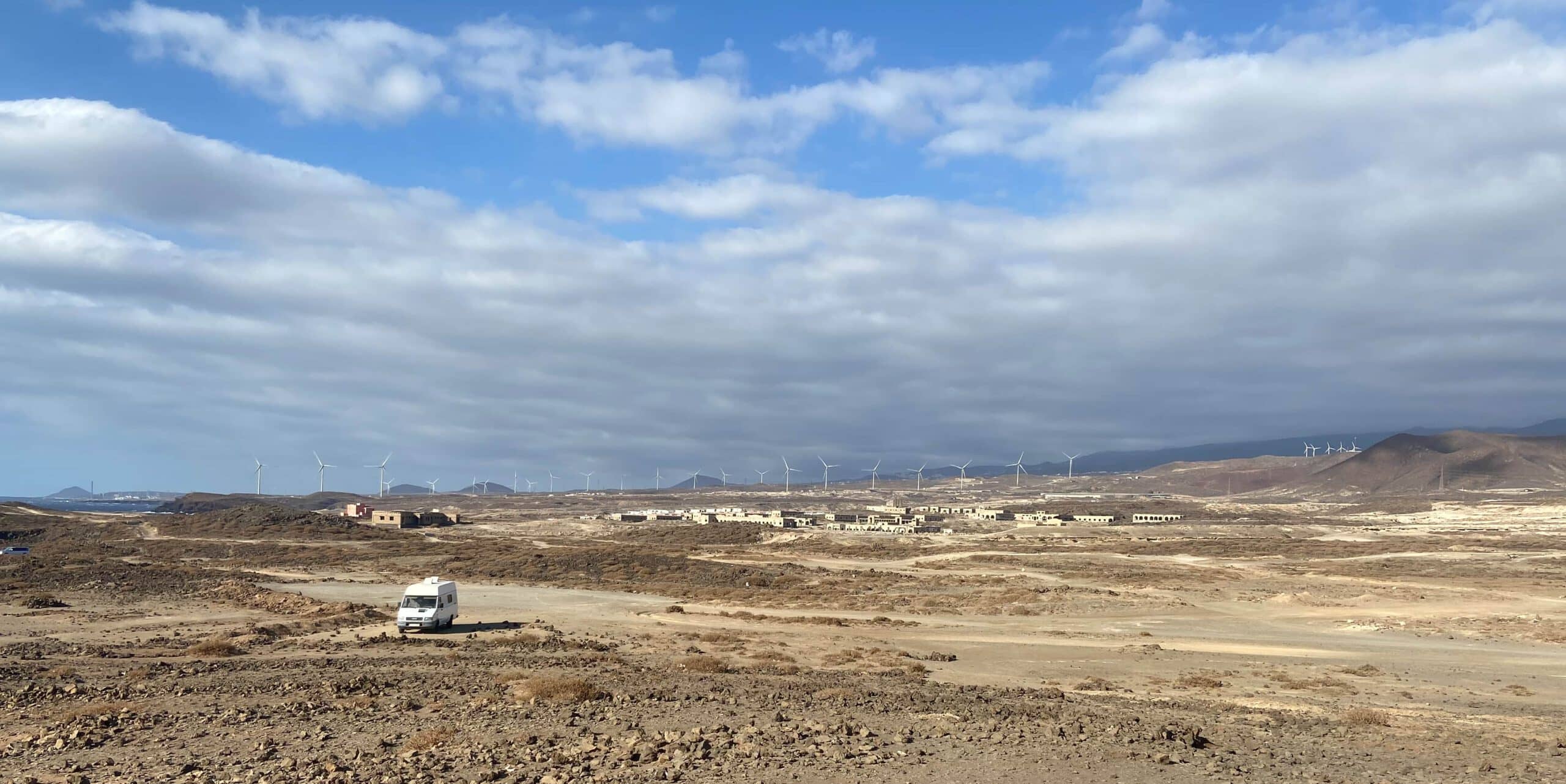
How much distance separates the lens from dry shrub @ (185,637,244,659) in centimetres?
3594

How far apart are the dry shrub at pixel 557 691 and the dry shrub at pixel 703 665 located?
608 cm

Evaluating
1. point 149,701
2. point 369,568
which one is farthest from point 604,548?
point 149,701

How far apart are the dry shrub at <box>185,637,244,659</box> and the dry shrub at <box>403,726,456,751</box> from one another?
18.8 meters

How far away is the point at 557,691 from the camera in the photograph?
2667 cm

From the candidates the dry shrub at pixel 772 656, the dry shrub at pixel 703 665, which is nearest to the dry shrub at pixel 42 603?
the dry shrub at pixel 703 665

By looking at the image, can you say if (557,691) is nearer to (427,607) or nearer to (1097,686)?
(1097,686)

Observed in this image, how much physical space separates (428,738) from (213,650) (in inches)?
811

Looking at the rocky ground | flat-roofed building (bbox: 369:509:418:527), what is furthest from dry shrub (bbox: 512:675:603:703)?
flat-roofed building (bbox: 369:509:418:527)

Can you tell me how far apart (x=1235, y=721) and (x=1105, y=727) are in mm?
4474

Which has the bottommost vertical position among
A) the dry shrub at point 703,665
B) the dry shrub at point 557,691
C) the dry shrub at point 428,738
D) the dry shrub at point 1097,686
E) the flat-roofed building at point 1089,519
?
the flat-roofed building at point 1089,519

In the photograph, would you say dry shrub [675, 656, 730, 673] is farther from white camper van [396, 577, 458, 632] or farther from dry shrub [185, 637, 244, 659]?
dry shrub [185, 637, 244, 659]

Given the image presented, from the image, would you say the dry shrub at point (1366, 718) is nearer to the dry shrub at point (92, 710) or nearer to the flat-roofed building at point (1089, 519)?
the dry shrub at point (92, 710)

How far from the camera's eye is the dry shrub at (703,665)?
110ft

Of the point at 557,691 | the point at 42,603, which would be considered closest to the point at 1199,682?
the point at 557,691
